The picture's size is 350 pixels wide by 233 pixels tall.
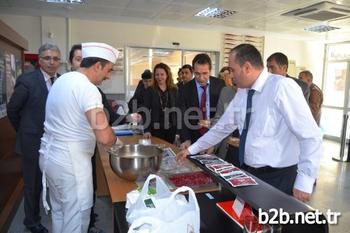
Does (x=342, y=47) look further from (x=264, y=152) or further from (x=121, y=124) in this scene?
(x=264, y=152)

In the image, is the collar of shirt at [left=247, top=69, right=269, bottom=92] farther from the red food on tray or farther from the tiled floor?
the tiled floor

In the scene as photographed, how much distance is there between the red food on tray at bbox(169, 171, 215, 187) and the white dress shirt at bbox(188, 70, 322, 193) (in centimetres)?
26

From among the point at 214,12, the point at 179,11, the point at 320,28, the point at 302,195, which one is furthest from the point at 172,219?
A: the point at 320,28

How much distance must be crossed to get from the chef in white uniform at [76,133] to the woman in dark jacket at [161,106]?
5.00 feet

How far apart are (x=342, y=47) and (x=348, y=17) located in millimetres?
2072

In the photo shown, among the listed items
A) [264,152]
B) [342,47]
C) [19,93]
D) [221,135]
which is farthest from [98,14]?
[342,47]

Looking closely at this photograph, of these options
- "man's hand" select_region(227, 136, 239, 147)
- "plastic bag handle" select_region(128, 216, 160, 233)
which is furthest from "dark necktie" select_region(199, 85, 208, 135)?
"plastic bag handle" select_region(128, 216, 160, 233)

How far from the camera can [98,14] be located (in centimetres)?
549

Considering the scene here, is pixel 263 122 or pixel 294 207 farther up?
pixel 263 122

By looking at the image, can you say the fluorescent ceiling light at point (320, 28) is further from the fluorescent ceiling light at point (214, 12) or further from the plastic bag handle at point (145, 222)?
the plastic bag handle at point (145, 222)

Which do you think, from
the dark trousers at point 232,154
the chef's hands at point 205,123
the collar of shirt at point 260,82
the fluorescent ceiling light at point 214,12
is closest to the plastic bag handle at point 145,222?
the collar of shirt at point 260,82

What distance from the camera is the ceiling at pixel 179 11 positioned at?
4.63m

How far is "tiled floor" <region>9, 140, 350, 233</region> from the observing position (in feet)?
8.46

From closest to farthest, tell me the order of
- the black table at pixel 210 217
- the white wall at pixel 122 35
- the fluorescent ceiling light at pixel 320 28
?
the black table at pixel 210 217 → the white wall at pixel 122 35 → the fluorescent ceiling light at pixel 320 28
